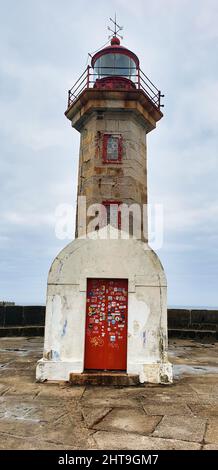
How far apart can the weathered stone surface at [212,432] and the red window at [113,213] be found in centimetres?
749

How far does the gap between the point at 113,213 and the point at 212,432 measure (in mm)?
8109

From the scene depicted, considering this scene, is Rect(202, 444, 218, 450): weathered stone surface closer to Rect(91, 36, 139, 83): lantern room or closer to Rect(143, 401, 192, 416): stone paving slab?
Rect(143, 401, 192, 416): stone paving slab

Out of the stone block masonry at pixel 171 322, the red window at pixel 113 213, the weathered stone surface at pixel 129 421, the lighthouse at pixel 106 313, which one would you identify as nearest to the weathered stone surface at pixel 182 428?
the weathered stone surface at pixel 129 421

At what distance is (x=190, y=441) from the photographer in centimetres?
386

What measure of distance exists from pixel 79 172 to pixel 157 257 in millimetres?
6565

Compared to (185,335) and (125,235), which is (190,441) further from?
(185,335)

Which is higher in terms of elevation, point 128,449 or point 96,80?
point 96,80

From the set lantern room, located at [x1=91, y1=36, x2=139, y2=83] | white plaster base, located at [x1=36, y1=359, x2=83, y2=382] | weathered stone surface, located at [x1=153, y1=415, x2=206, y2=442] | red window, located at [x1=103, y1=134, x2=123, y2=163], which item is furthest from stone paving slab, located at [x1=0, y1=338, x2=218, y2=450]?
lantern room, located at [x1=91, y1=36, x2=139, y2=83]

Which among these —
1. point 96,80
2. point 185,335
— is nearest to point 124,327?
point 185,335

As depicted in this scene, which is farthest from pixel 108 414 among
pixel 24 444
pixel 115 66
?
pixel 115 66

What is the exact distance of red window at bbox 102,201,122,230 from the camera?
1140 cm

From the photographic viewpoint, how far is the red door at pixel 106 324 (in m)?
7.03

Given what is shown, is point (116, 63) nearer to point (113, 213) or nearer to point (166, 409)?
point (113, 213)

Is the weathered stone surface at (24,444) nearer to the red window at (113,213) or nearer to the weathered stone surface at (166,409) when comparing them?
the weathered stone surface at (166,409)
